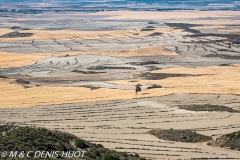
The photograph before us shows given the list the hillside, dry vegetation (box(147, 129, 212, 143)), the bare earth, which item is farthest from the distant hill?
the hillside

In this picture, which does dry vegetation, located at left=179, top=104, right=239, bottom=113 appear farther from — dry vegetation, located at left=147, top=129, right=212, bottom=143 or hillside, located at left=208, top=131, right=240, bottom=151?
hillside, located at left=208, top=131, right=240, bottom=151

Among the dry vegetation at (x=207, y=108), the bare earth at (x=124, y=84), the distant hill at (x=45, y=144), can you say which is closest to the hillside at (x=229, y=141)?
the bare earth at (x=124, y=84)

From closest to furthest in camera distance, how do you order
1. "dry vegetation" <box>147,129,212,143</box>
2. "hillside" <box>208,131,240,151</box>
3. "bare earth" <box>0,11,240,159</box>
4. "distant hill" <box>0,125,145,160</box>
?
"distant hill" <box>0,125,145,160</box> < "hillside" <box>208,131,240,151</box> < "dry vegetation" <box>147,129,212,143</box> < "bare earth" <box>0,11,240,159</box>

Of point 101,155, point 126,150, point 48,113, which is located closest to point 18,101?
point 48,113

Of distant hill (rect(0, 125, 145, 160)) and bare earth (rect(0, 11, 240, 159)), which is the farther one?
bare earth (rect(0, 11, 240, 159))

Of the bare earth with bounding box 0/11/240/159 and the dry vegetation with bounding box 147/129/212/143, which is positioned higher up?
the dry vegetation with bounding box 147/129/212/143

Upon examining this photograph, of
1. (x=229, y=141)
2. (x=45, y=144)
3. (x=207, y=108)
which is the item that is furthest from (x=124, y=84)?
(x=45, y=144)

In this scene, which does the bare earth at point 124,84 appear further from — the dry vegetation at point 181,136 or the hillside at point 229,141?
the dry vegetation at point 181,136
